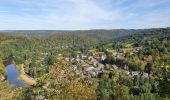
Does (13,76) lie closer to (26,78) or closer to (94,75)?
(26,78)

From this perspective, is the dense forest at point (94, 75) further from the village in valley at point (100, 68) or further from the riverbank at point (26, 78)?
the riverbank at point (26, 78)

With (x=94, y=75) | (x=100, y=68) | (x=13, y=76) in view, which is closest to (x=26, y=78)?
(x=13, y=76)

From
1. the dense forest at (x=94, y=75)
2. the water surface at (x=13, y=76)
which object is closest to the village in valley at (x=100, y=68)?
the dense forest at (x=94, y=75)

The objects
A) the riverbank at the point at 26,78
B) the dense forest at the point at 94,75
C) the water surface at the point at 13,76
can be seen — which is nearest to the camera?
the dense forest at the point at 94,75

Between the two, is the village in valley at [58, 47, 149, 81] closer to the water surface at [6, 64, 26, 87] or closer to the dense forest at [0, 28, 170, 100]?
the dense forest at [0, 28, 170, 100]

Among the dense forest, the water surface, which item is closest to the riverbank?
the dense forest

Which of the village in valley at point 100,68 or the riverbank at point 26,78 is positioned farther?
the riverbank at point 26,78

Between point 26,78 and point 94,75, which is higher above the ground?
point 94,75

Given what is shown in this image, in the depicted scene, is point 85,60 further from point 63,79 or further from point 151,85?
point 63,79

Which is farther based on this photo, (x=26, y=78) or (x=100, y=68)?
(x=100, y=68)

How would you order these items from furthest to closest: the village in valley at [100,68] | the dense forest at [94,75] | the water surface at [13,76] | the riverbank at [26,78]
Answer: the riverbank at [26,78], the village in valley at [100,68], the water surface at [13,76], the dense forest at [94,75]

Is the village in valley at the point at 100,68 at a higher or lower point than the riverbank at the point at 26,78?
higher

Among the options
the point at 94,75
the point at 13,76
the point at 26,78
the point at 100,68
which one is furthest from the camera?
the point at 100,68

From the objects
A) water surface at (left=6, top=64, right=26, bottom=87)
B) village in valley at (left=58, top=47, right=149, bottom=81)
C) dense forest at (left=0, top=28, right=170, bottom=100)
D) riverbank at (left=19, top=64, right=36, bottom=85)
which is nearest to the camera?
dense forest at (left=0, top=28, right=170, bottom=100)
